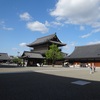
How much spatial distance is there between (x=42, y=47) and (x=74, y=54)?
11.9 m

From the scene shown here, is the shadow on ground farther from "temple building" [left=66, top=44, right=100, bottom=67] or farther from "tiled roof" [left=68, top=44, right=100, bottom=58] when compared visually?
"tiled roof" [left=68, top=44, right=100, bottom=58]

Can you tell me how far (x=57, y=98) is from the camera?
8125 millimetres

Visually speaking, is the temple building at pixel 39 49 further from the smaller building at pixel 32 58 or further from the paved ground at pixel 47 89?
the paved ground at pixel 47 89

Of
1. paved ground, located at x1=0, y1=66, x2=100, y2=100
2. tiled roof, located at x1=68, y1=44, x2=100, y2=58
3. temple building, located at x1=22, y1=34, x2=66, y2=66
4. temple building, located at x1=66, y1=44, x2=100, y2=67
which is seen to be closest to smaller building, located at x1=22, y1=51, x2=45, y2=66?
temple building, located at x1=22, y1=34, x2=66, y2=66

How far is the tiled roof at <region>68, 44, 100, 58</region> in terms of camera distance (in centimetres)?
4816

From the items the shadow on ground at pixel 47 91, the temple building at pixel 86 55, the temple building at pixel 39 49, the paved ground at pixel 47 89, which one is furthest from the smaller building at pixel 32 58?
the shadow on ground at pixel 47 91

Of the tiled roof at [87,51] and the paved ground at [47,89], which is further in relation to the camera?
the tiled roof at [87,51]

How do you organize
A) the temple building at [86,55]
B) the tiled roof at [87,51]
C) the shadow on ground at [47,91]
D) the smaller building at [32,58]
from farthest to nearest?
the smaller building at [32,58], the tiled roof at [87,51], the temple building at [86,55], the shadow on ground at [47,91]

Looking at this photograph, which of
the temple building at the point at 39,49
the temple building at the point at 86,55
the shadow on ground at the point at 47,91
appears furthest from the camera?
the temple building at the point at 39,49

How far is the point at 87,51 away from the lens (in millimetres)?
52094

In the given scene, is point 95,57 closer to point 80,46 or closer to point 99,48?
point 99,48

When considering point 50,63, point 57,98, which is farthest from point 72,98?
point 50,63

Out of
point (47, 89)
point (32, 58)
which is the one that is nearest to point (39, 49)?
point (32, 58)

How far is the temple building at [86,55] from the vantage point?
4708 centimetres
